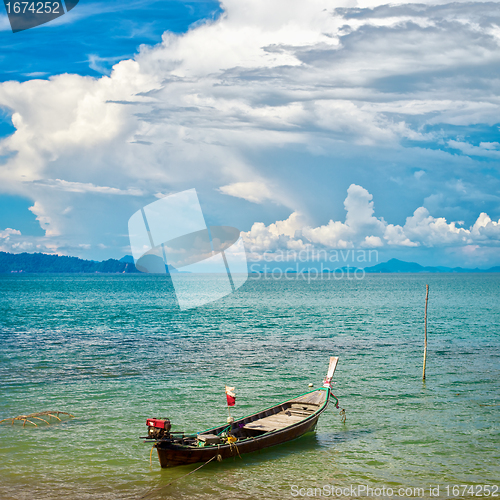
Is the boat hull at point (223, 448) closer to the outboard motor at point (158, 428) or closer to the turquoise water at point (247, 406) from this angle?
the outboard motor at point (158, 428)

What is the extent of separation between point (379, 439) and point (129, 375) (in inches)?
670

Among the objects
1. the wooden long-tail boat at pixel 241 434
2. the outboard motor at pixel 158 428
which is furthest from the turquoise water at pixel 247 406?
the outboard motor at pixel 158 428

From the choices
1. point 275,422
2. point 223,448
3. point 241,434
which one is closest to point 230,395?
point 223,448

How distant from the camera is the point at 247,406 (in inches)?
872

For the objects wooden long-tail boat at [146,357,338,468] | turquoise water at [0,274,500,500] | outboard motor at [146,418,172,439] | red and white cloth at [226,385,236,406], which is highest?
red and white cloth at [226,385,236,406]

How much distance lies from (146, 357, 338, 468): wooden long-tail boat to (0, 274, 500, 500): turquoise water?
0.50 metres

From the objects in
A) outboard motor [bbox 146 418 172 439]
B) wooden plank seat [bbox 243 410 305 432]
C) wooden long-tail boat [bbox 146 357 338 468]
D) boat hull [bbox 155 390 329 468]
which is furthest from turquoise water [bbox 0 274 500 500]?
outboard motor [bbox 146 418 172 439]

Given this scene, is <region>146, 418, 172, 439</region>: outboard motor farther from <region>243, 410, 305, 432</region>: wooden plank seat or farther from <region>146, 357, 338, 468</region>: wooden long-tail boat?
<region>243, 410, 305, 432</region>: wooden plank seat

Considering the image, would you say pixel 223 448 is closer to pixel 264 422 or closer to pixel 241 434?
pixel 241 434

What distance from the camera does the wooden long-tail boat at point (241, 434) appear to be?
14.4 metres

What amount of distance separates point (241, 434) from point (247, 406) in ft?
17.2

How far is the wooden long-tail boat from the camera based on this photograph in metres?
14.4

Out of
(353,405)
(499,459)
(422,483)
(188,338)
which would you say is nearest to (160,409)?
(353,405)

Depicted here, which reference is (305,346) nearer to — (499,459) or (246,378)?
(246,378)
